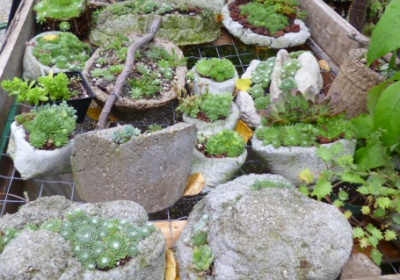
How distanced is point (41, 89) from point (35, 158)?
1.55 ft

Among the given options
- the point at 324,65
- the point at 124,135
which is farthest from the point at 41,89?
the point at 324,65

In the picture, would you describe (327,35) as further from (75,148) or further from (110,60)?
(75,148)

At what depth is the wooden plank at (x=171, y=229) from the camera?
2.31 meters

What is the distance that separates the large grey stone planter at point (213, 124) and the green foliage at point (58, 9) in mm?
1326

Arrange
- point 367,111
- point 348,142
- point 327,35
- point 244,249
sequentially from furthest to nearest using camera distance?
point 327,35, point 367,111, point 348,142, point 244,249

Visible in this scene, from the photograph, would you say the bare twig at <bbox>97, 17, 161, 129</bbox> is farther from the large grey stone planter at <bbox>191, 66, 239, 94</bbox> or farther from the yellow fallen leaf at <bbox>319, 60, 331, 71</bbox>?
the yellow fallen leaf at <bbox>319, 60, 331, 71</bbox>

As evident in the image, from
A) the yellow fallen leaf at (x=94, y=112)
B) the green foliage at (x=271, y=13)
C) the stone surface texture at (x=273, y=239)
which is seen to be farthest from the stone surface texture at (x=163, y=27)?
A: the stone surface texture at (x=273, y=239)

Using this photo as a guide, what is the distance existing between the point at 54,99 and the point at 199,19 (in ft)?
4.92

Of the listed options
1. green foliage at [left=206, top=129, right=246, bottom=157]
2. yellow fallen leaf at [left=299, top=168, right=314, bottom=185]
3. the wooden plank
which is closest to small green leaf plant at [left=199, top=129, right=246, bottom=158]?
green foliage at [left=206, top=129, right=246, bottom=157]

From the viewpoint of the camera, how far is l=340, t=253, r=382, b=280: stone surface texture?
6.86 feet

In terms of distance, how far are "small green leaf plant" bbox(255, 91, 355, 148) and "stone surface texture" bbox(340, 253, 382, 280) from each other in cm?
69

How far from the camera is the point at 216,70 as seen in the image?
3.17 m

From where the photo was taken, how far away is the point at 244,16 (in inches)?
152

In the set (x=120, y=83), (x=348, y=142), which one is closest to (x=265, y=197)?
(x=348, y=142)
